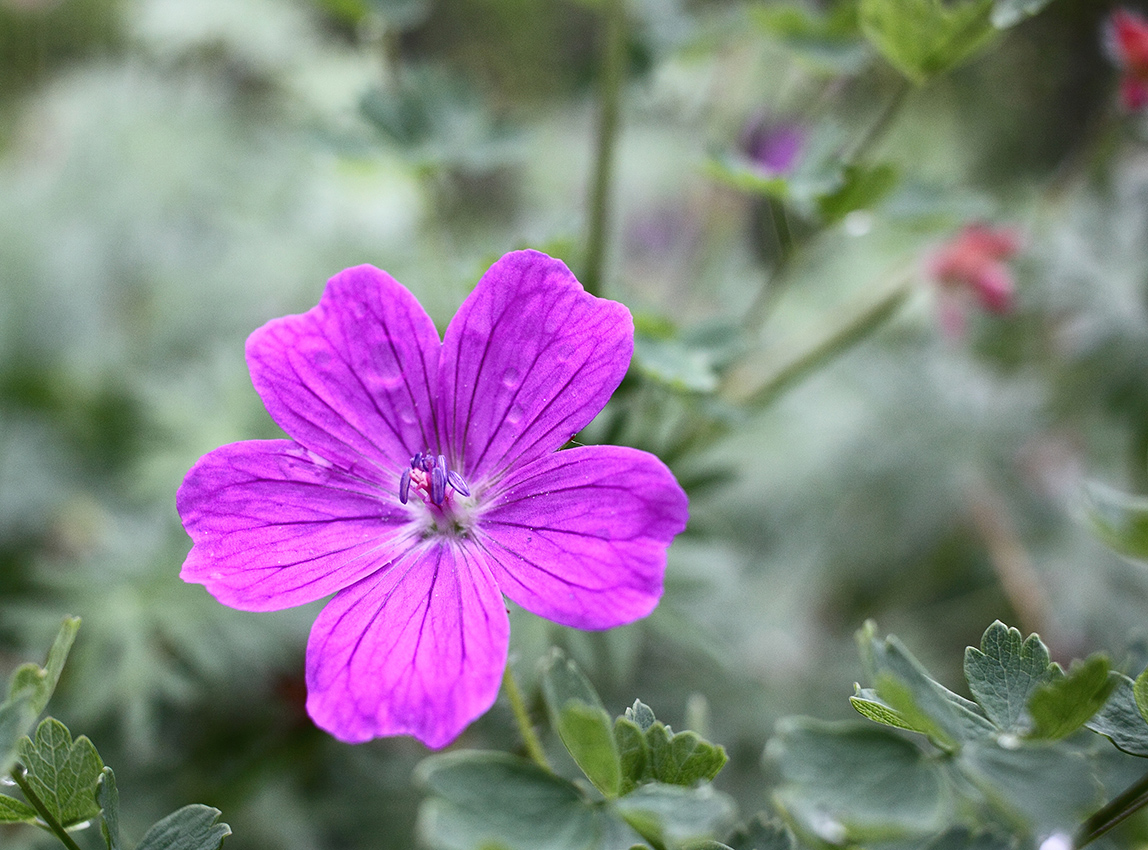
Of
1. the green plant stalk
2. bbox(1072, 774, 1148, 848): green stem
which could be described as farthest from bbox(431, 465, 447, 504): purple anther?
the green plant stalk

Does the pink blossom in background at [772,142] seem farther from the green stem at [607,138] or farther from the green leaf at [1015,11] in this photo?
the green leaf at [1015,11]

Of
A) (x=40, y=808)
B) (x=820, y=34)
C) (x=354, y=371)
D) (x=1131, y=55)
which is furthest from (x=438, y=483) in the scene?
(x=1131, y=55)

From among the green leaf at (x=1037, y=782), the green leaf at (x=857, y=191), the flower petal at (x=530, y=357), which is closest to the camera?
the green leaf at (x=1037, y=782)

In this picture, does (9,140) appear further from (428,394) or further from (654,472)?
(654,472)

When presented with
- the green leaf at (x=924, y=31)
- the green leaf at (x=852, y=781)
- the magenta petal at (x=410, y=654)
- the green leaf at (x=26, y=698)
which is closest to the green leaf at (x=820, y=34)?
the green leaf at (x=924, y=31)

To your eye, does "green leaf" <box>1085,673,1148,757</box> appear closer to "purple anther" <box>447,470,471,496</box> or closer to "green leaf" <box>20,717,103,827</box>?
"purple anther" <box>447,470,471,496</box>

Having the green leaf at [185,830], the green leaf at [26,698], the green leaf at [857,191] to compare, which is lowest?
the green leaf at [185,830]

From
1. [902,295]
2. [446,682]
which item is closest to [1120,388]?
[902,295]
